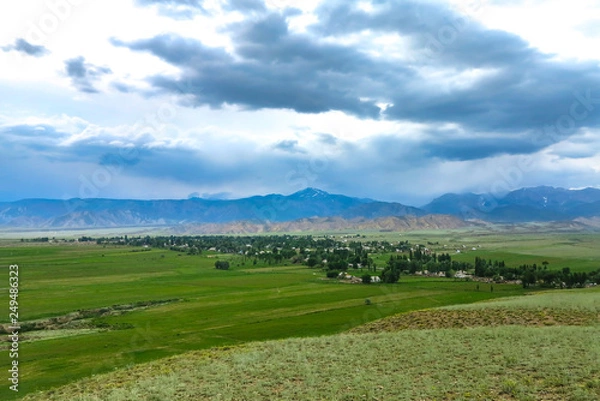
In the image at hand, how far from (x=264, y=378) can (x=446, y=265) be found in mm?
121066

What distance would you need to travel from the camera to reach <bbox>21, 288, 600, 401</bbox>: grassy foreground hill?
20.7 meters

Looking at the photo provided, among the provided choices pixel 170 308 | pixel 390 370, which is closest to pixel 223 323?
pixel 170 308

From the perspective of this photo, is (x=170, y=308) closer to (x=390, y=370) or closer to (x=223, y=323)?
(x=223, y=323)

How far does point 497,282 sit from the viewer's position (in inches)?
4291

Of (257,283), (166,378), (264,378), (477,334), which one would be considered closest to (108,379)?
(166,378)

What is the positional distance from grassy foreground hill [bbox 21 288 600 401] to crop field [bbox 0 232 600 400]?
0.19m

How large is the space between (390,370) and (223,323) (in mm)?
38542

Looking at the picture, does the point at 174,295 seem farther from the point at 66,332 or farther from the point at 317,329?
the point at 317,329

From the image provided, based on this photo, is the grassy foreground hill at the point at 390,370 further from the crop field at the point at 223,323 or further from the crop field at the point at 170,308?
the crop field at the point at 170,308

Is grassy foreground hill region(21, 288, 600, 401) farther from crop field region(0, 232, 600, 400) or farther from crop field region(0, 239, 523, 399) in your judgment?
crop field region(0, 239, 523, 399)

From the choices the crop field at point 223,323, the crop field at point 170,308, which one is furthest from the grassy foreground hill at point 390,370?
the crop field at point 170,308

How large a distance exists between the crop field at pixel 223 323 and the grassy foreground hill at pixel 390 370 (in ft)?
0.62

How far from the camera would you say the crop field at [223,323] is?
2603cm

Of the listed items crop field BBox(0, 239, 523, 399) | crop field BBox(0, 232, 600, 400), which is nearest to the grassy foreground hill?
crop field BBox(0, 232, 600, 400)
